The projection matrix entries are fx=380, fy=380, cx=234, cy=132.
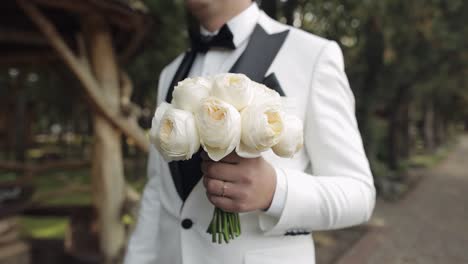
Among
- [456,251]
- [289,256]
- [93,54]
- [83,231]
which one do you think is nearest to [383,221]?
[456,251]

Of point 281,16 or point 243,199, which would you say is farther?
point 281,16

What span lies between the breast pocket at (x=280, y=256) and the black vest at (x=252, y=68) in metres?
0.31

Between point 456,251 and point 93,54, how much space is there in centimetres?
669

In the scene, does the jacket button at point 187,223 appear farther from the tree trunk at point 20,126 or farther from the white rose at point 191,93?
the tree trunk at point 20,126

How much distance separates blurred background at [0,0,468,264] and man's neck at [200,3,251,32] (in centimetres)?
304

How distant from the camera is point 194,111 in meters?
1.01

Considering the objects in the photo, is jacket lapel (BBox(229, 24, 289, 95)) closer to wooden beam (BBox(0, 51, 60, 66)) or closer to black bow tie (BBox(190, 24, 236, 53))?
black bow tie (BBox(190, 24, 236, 53))

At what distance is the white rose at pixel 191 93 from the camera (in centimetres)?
101

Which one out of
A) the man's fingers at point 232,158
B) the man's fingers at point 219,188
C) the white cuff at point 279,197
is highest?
the man's fingers at point 232,158

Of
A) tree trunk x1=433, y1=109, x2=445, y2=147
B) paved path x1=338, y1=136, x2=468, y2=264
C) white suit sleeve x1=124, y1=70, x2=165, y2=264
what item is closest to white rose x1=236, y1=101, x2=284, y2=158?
white suit sleeve x1=124, y1=70, x2=165, y2=264

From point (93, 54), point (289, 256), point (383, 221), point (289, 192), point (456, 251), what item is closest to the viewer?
point (289, 192)

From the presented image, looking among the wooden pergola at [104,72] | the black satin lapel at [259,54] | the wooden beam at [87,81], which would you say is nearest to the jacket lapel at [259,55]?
the black satin lapel at [259,54]

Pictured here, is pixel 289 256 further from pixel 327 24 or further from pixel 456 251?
pixel 456 251

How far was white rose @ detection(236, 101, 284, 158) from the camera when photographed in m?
0.93
